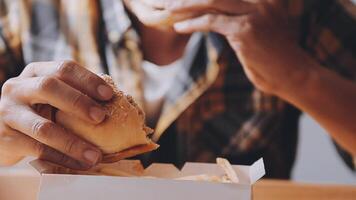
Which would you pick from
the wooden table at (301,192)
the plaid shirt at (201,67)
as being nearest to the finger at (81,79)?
the wooden table at (301,192)

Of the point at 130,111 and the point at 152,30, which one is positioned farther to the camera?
the point at 152,30

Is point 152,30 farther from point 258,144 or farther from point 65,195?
point 65,195

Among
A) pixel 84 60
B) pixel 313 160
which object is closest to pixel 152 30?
pixel 84 60

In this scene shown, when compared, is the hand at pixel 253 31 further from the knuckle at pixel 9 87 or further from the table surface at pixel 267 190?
the knuckle at pixel 9 87

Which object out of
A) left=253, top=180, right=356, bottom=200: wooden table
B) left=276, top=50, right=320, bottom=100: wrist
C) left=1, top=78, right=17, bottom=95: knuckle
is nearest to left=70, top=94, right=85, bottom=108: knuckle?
left=1, top=78, right=17, bottom=95: knuckle

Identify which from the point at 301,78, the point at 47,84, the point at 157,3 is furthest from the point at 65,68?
the point at 301,78
